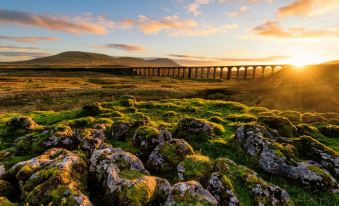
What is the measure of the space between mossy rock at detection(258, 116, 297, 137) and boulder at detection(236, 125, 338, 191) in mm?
5211

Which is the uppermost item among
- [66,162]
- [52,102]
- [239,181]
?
[66,162]

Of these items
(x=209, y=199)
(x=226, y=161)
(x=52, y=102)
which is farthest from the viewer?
(x=52, y=102)

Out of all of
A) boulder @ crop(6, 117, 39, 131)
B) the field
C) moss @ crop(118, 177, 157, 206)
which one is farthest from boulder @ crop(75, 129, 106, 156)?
boulder @ crop(6, 117, 39, 131)

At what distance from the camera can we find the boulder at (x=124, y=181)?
12.0m

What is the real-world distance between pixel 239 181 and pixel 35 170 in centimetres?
1090

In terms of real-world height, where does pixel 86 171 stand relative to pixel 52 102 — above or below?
above

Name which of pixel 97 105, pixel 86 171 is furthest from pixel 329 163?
pixel 97 105

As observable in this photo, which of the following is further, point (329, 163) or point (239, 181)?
point (329, 163)

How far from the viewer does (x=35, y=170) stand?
560 inches

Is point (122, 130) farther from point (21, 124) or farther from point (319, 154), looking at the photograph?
point (319, 154)

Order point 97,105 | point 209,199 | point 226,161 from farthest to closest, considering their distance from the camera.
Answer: point 97,105 → point 226,161 → point 209,199

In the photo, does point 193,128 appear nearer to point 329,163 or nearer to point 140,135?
point 140,135

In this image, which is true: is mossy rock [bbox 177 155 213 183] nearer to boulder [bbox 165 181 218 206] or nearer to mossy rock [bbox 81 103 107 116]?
boulder [bbox 165 181 218 206]

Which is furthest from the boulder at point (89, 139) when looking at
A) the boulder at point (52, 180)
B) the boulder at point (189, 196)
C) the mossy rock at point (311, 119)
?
the mossy rock at point (311, 119)
